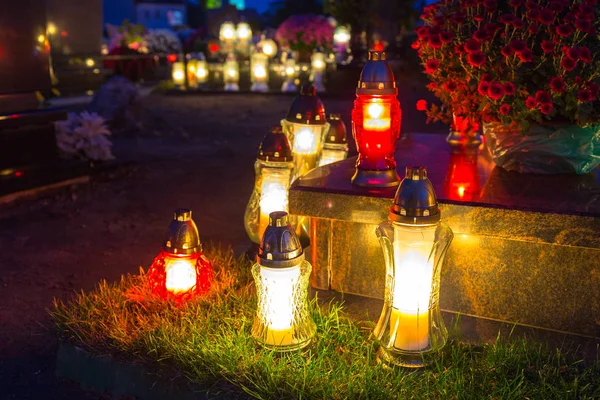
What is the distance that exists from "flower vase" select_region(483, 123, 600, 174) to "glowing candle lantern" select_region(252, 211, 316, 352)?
1409 mm

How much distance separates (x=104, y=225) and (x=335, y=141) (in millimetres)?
2037

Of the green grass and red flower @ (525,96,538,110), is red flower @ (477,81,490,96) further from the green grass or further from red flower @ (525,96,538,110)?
the green grass

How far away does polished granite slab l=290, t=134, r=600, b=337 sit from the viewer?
274cm

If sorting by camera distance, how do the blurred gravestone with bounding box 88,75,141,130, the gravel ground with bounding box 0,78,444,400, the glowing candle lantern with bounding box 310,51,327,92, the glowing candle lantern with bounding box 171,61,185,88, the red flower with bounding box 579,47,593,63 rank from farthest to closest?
the glowing candle lantern with bounding box 171,61,185,88
the glowing candle lantern with bounding box 310,51,327,92
the blurred gravestone with bounding box 88,75,141,130
the gravel ground with bounding box 0,78,444,400
the red flower with bounding box 579,47,593,63

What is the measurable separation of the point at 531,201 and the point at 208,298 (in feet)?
4.96

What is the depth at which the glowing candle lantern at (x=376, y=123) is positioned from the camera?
2992mm

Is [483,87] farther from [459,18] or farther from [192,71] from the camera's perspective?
[192,71]

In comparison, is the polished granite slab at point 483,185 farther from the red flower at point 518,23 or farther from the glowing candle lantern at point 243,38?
the glowing candle lantern at point 243,38

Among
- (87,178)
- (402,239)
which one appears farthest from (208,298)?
(87,178)

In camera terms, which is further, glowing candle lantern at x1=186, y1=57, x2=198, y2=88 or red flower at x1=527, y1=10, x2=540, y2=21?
glowing candle lantern at x1=186, y1=57, x2=198, y2=88

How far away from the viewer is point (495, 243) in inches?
115

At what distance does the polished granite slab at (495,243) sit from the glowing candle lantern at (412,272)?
407 millimetres

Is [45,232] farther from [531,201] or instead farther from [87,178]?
[531,201]

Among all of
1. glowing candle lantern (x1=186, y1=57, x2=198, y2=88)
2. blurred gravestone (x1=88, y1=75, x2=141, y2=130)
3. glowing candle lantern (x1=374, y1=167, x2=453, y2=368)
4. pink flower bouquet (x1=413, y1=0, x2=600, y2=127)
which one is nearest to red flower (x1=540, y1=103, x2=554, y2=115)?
pink flower bouquet (x1=413, y1=0, x2=600, y2=127)
